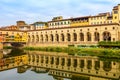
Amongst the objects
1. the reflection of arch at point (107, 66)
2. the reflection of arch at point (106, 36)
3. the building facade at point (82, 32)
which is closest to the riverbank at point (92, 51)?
the reflection of arch at point (107, 66)

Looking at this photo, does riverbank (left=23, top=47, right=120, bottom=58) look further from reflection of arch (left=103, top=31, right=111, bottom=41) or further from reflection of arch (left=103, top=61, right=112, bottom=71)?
reflection of arch (left=103, top=31, right=111, bottom=41)

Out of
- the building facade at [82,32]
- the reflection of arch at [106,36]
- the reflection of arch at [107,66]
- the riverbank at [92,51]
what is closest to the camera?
the reflection of arch at [107,66]

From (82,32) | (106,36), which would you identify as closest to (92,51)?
(106,36)

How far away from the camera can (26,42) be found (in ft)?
278

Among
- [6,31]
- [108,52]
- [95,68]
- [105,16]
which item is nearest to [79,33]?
[105,16]

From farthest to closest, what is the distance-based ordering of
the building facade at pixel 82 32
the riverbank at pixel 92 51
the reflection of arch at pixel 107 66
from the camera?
the building facade at pixel 82 32 < the riverbank at pixel 92 51 < the reflection of arch at pixel 107 66

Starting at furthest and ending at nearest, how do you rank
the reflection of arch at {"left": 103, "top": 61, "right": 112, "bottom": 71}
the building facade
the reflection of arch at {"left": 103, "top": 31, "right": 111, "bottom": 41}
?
the reflection of arch at {"left": 103, "top": 31, "right": 111, "bottom": 41}, the building facade, the reflection of arch at {"left": 103, "top": 61, "right": 112, "bottom": 71}

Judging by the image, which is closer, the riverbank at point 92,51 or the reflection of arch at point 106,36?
the riverbank at point 92,51

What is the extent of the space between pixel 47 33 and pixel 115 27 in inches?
1127

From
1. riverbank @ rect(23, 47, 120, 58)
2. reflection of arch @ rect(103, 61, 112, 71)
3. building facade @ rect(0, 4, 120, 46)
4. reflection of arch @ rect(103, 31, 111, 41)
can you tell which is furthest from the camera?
reflection of arch @ rect(103, 31, 111, 41)

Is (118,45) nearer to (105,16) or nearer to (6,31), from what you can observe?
(105,16)

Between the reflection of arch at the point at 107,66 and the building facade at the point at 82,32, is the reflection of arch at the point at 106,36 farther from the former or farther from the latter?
the reflection of arch at the point at 107,66

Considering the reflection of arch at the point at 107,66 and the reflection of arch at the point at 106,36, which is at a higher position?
the reflection of arch at the point at 106,36

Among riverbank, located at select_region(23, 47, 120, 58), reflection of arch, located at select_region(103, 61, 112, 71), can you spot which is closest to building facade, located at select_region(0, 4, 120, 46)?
riverbank, located at select_region(23, 47, 120, 58)
